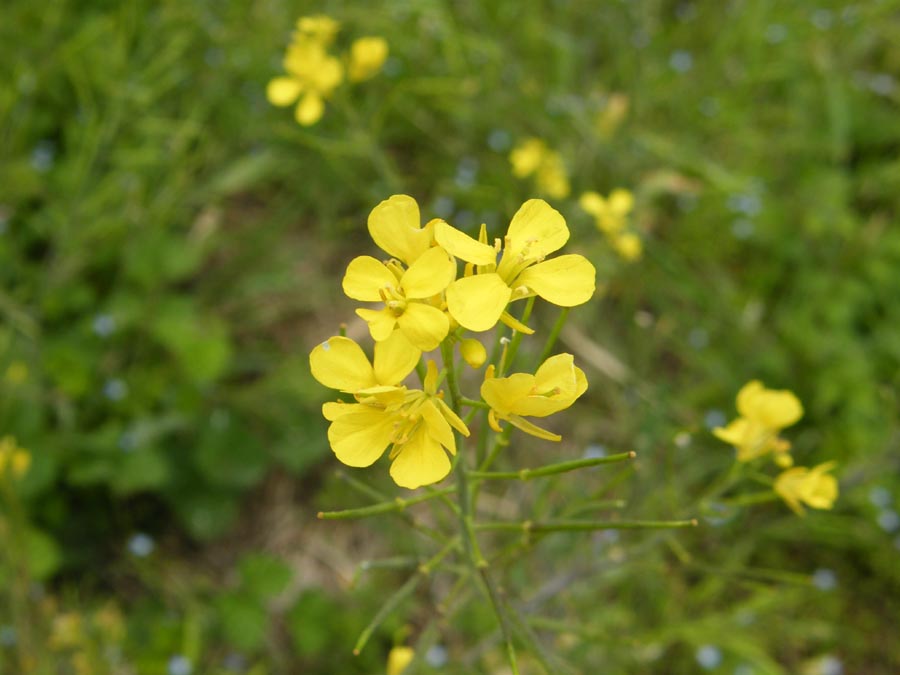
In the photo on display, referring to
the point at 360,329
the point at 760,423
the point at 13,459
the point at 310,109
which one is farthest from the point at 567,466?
the point at 360,329

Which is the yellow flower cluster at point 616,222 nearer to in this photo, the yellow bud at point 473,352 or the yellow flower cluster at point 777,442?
the yellow flower cluster at point 777,442

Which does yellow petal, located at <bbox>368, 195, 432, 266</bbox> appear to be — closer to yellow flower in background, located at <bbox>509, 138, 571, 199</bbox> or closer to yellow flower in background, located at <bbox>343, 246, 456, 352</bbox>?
yellow flower in background, located at <bbox>343, 246, 456, 352</bbox>

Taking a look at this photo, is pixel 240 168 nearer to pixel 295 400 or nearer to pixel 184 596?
pixel 295 400

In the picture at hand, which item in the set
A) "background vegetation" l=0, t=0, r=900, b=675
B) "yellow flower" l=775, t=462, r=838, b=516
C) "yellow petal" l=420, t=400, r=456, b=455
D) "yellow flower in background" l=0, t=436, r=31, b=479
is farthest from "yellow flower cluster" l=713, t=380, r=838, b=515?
"yellow flower in background" l=0, t=436, r=31, b=479

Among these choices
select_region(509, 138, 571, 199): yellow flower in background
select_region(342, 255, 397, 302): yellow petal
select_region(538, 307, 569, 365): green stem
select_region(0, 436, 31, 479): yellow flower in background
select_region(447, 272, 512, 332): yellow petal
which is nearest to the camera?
select_region(447, 272, 512, 332): yellow petal

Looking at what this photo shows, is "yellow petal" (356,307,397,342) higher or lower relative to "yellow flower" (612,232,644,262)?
higher

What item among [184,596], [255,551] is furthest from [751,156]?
[184,596]

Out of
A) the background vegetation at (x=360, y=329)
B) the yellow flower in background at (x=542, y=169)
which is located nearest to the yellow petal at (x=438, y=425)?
the background vegetation at (x=360, y=329)
